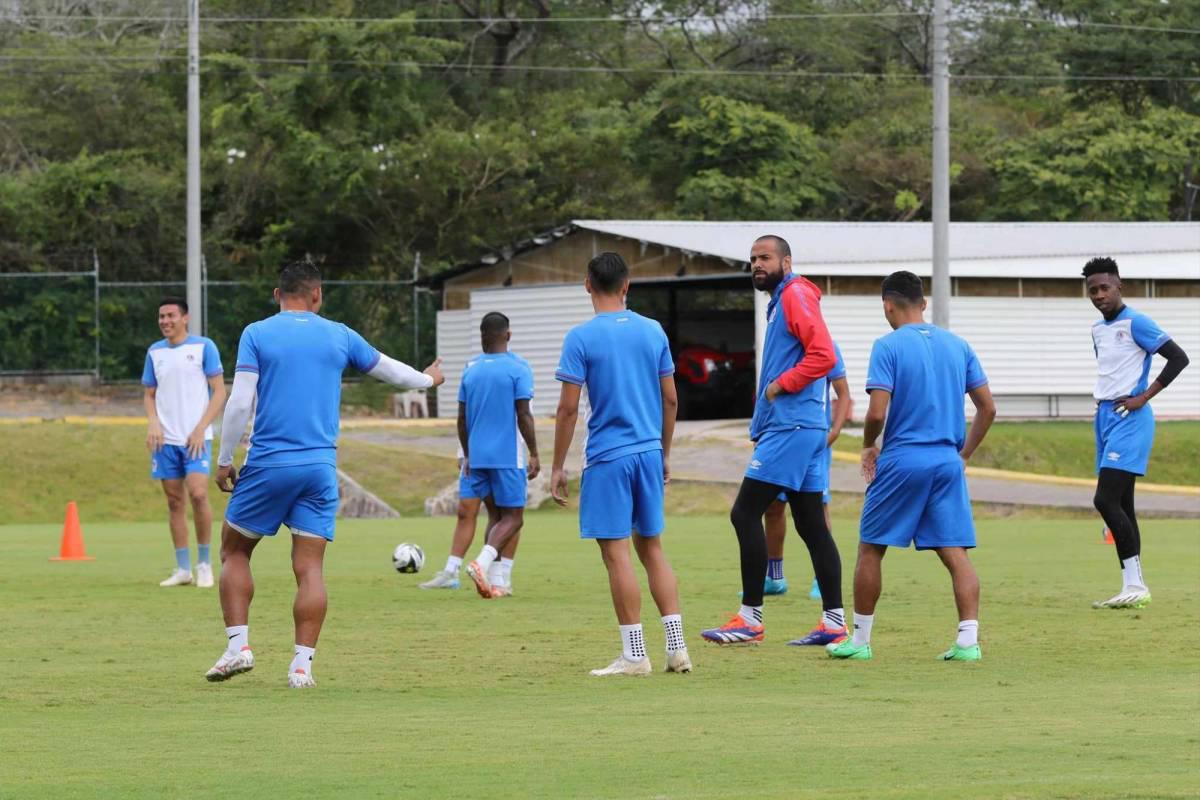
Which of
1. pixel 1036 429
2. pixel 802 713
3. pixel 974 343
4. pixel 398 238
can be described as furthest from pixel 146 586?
A: pixel 398 238

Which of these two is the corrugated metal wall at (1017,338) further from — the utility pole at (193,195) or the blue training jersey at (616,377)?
the blue training jersey at (616,377)

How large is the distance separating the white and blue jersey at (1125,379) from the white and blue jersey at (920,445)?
128 inches

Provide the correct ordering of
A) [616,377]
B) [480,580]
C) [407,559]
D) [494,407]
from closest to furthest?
[616,377] → [480,580] → [494,407] → [407,559]

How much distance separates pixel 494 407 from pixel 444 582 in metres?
1.58

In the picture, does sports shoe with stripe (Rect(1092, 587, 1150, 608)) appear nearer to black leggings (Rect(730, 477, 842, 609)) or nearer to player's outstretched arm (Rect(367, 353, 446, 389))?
black leggings (Rect(730, 477, 842, 609))

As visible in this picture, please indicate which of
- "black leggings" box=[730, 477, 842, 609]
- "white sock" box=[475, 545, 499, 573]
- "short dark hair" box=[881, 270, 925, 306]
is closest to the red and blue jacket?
"black leggings" box=[730, 477, 842, 609]

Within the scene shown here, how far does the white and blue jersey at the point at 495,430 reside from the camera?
14.3 meters

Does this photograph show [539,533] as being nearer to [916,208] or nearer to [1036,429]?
[1036,429]

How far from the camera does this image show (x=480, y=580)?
1374cm

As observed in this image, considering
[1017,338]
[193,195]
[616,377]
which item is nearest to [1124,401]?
[616,377]

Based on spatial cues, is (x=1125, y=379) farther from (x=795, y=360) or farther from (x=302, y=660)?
(x=302, y=660)

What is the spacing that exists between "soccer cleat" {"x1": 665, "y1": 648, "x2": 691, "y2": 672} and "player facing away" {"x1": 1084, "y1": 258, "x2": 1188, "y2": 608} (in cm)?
435

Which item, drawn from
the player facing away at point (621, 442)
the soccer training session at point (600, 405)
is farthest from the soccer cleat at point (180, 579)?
the player facing away at point (621, 442)

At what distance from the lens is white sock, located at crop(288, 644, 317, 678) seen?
30.9 feet
